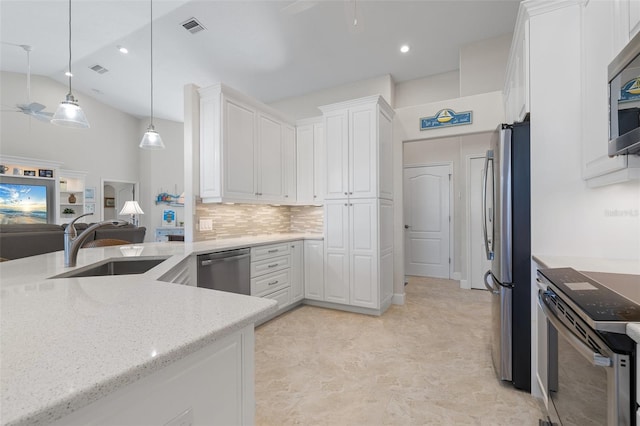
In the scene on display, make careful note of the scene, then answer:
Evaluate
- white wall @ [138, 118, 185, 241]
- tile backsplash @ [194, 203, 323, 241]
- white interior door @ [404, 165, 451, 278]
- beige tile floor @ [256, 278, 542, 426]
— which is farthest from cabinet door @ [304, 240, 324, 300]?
white wall @ [138, 118, 185, 241]

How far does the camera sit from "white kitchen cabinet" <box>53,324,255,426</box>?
0.52 m

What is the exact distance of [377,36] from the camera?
372 centimetres

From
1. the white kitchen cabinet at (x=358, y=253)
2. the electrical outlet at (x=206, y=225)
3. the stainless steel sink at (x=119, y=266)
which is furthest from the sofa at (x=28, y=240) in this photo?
the white kitchen cabinet at (x=358, y=253)

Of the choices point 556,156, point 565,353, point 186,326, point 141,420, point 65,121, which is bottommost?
point 565,353

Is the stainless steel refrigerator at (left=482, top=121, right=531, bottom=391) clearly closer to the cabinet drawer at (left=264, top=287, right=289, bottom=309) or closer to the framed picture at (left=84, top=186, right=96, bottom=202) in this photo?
the cabinet drawer at (left=264, top=287, right=289, bottom=309)

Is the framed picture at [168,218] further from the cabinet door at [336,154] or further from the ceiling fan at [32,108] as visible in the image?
the cabinet door at [336,154]

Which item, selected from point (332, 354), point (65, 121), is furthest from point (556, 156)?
point (65, 121)

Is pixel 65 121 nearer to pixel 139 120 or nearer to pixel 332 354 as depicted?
pixel 332 354

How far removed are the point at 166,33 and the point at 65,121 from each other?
6.00 feet

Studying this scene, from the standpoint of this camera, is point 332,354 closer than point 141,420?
No

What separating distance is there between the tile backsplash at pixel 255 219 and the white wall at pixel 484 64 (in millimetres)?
2777

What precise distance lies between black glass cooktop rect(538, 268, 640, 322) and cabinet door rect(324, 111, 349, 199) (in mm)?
2500

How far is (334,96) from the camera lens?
5.07m

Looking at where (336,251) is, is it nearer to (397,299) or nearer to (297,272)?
(297,272)
